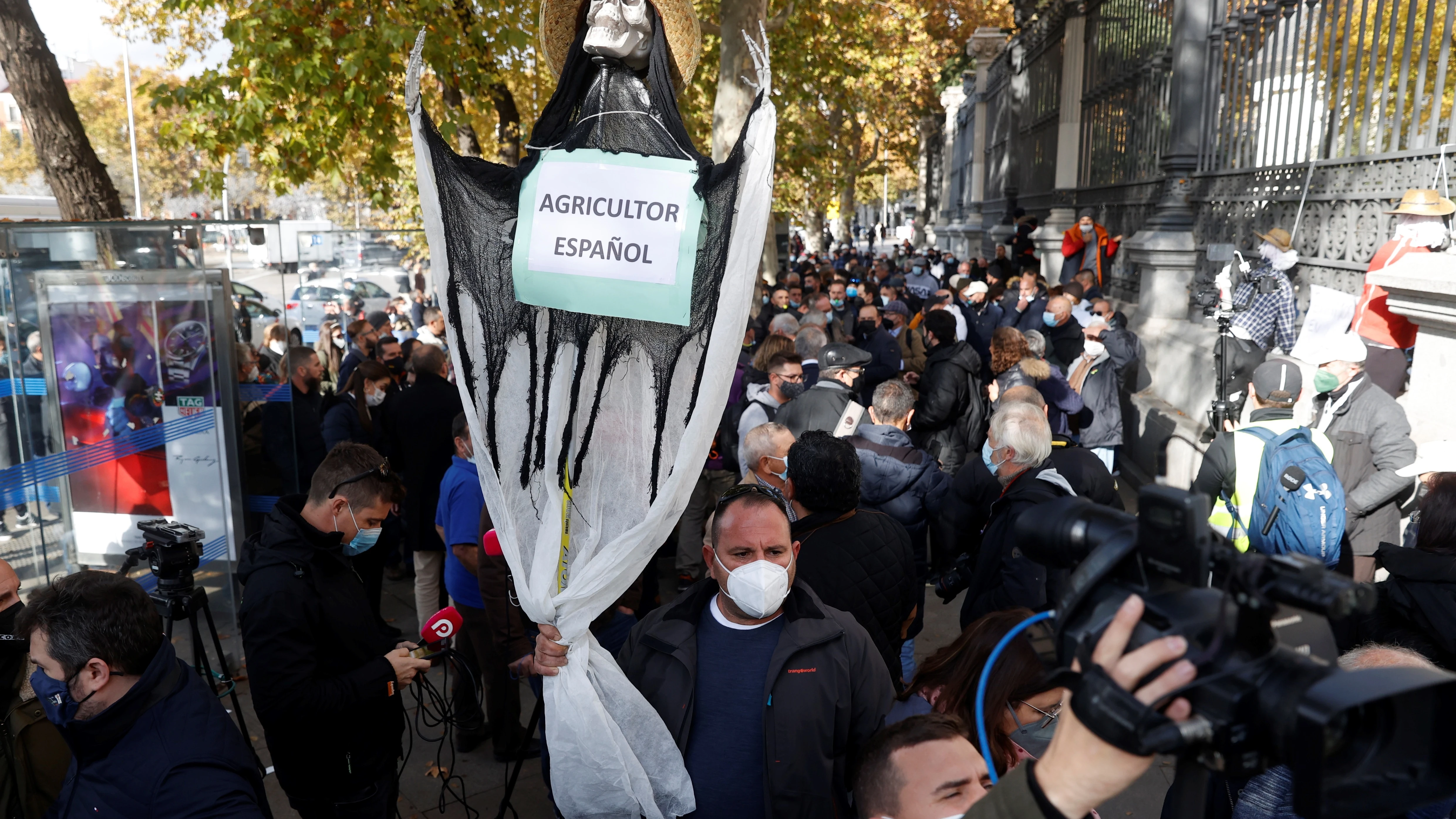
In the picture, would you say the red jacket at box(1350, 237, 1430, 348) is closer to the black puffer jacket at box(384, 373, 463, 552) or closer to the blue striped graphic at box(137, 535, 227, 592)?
the black puffer jacket at box(384, 373, 463, 552)

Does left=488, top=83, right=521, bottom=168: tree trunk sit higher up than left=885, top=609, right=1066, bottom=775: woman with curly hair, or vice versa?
left=488, top=83, right=521, bottom=168: tree trunk

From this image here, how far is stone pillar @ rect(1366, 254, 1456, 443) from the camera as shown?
4887 millimetres

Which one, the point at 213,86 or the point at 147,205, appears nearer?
the point at 213,86

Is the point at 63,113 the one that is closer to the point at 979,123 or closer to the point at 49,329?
the point at 49,329

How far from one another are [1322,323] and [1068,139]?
37.6 ft

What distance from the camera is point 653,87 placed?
10.1 ft

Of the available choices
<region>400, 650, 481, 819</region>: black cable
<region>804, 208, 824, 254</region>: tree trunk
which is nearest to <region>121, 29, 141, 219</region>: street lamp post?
<region>804, 208, 824, 254</region>: tree trunk

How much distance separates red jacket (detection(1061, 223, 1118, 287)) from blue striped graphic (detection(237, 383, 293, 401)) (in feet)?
31.6

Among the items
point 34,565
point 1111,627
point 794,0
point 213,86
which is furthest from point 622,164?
point 794,0


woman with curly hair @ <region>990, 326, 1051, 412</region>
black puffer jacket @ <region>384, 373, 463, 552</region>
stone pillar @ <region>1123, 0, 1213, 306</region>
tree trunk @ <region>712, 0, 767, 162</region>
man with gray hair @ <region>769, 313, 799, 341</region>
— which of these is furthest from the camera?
tree trunk @ <region>712, 0, 767, 162</region>

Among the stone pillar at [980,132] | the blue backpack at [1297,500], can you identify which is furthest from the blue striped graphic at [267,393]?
the stone pillar at [980,132]

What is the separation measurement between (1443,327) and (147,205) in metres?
62.5

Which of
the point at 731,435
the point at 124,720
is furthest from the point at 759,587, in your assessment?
the point at 731,435

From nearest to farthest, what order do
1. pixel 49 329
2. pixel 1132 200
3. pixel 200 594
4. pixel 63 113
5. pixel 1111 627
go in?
pixel 1111 627, pixel 200 594, pixel 49 329, pixel 63 113, pixel 1132 200
